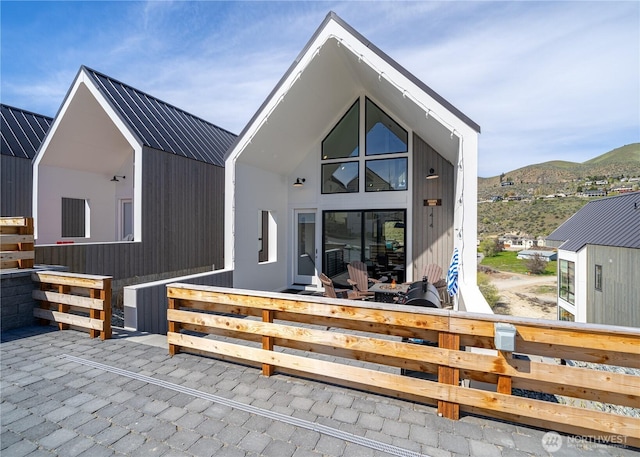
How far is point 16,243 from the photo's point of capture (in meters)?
4.75

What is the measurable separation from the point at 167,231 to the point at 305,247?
13.7 ft

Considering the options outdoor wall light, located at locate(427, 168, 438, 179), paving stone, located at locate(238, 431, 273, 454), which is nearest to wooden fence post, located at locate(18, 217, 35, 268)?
paving stone, located at locate(238, 431, 273, 454)

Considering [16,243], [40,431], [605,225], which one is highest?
[605,225]

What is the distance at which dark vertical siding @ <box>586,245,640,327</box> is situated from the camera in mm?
12883

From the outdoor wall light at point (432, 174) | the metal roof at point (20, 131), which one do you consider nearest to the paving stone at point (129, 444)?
the outdoor wall light at point (432, 174)

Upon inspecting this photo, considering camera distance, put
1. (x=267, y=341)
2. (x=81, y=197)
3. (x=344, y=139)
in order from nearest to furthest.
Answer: (x=267, y=341) < (x=344, y=139) < (x=81, y=197)

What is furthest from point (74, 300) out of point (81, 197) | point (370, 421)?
point (81, 197)

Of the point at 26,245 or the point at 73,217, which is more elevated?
the point at 73,217

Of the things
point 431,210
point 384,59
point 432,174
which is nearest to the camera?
point 384,59

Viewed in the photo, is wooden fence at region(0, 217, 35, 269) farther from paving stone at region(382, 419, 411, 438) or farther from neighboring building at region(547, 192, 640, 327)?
neighboring building at region(547, 192, 640, 327)

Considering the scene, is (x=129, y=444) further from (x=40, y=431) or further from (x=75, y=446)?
(x=40, y=431)

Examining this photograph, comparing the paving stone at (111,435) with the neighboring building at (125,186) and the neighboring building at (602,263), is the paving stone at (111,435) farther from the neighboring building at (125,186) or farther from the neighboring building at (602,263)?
the neighboring building at (602,263)

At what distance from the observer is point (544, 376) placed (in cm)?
212

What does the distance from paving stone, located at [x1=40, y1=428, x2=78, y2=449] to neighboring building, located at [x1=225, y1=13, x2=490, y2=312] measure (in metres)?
4.53
